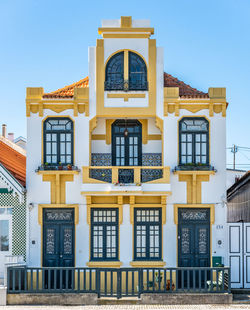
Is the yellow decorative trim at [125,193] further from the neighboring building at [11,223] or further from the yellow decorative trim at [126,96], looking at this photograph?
the yellow decorative trim at [126,96]

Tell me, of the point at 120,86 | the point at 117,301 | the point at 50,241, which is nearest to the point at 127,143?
the point at 120,86

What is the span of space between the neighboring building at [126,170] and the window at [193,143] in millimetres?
42

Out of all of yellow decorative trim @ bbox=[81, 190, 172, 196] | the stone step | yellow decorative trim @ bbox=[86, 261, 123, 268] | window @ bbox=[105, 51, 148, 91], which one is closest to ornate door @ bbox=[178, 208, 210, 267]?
yellow decorative trim @ bbox=[81, 190, 172, 196]

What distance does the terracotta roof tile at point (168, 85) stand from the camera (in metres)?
22.4

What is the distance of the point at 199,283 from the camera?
20250mm

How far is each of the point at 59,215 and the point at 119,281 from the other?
156 inches

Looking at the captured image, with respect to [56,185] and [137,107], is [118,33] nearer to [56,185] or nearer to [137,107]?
[137,107]

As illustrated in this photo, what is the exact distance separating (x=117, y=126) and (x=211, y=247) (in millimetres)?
6523

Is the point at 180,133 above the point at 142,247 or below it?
above

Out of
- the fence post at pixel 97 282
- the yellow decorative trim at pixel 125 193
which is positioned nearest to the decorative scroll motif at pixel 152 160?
the yellow decorative trim at pixel 125 193

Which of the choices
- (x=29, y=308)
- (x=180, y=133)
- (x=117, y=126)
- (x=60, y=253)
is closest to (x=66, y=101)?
(x=117, y=126)

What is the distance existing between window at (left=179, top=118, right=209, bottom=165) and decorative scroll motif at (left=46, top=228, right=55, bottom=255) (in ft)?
20.2

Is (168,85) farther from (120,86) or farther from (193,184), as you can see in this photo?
(193,184)

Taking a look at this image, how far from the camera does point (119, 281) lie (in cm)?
2031
